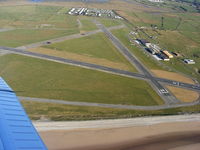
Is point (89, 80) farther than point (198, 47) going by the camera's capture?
No

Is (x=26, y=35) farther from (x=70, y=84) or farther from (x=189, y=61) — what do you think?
(x=189, y=61)

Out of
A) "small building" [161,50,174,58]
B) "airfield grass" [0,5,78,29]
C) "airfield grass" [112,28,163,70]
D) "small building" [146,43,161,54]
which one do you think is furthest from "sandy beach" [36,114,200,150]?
"airfield grass" [0,5,78,29]

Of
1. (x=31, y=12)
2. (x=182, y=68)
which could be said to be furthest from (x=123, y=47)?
(x=31, y=12)

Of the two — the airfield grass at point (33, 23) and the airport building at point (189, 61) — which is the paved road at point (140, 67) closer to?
the airfield grass at point (33, 23)

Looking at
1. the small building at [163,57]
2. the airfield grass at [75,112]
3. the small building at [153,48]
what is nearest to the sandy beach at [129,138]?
the airfield grass at [75,112]

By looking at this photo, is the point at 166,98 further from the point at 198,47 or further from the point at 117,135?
the point at 198,47

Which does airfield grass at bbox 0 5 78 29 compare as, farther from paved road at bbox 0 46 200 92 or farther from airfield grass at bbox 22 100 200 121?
airfield grass at bbox 22 100 200 121

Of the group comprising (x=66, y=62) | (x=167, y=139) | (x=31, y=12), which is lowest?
(x=167, y=139)
